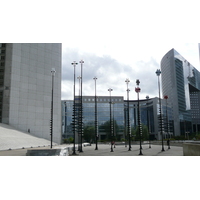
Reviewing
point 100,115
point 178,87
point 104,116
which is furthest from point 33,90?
point 178,87

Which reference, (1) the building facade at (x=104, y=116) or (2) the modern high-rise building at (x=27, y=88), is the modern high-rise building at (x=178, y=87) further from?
(2) the modern high-rise building at (x=27, y=88)

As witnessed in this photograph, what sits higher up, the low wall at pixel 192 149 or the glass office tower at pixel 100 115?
the glass office tower at pixel 100 115

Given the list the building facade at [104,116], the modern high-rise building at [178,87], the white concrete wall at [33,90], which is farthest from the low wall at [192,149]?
the modern high-rise building at [178,87]

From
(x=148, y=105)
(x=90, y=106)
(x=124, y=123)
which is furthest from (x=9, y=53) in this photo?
(x=148, y=105)

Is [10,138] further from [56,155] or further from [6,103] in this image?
[56,155]

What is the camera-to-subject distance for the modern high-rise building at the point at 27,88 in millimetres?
54094

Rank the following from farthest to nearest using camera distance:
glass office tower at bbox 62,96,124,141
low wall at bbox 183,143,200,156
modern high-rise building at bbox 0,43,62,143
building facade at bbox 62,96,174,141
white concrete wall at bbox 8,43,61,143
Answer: glass office tower at bbox 62,96,124,141 → building facade at bbox 62,96,174,141 → white concrete wall at bbox 8,43,61,143 → modern high-rise building at bbox 0,43,62,143 → low wall at bbox 183,143,200,156

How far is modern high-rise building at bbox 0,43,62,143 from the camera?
5409 centimetres

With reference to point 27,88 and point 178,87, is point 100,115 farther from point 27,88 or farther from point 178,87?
point 27,88

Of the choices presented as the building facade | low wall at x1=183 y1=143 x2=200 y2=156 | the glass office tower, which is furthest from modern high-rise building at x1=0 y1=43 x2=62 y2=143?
the glass office tower

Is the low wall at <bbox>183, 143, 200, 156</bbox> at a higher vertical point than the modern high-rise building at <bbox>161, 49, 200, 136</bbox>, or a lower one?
lower

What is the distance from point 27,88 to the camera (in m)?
56.7

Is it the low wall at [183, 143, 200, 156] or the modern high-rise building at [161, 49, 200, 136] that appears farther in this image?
the modern high-rise building at [161, 49, 200, 136]

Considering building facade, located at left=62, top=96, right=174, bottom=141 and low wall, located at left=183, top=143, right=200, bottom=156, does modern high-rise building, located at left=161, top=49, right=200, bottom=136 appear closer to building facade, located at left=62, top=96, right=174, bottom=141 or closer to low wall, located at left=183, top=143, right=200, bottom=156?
building facade, located at left=62, top=96, right=174, bottom=141
